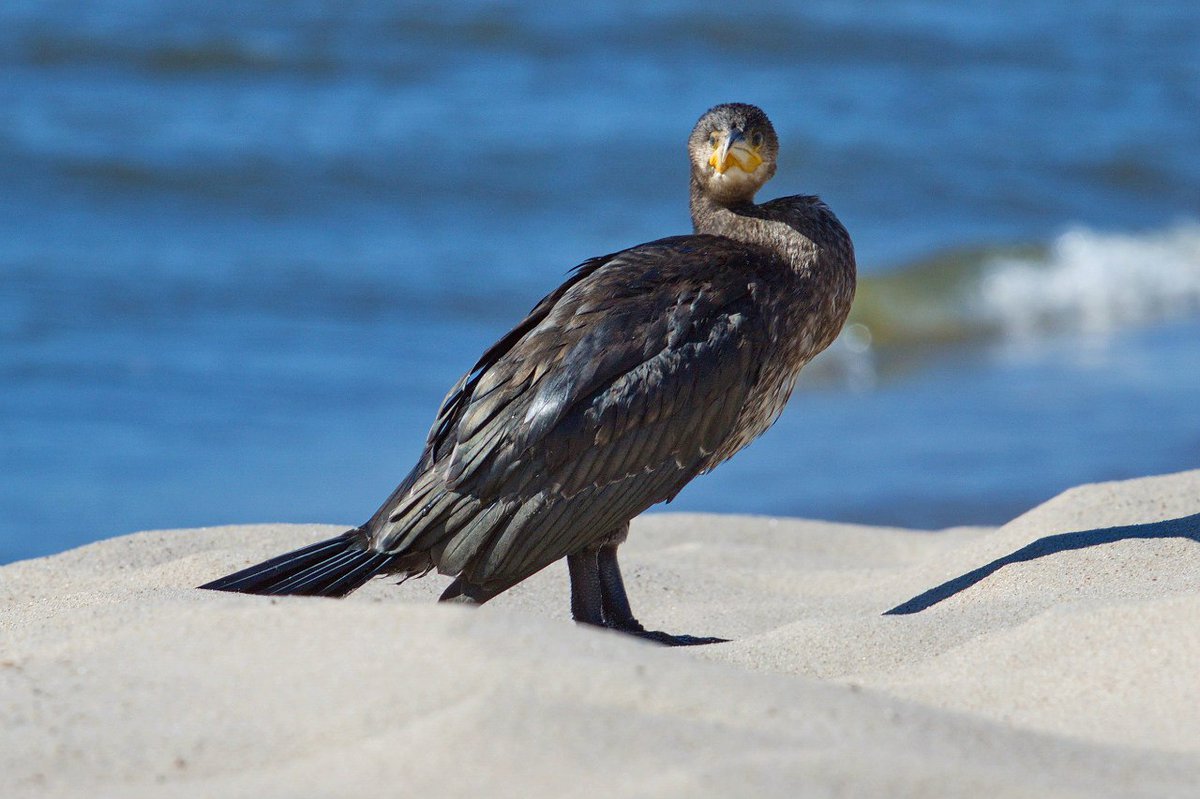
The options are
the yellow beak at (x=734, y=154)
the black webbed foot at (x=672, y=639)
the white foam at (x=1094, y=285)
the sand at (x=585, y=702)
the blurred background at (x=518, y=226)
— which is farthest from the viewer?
the white foam at (x=1094, y=285)

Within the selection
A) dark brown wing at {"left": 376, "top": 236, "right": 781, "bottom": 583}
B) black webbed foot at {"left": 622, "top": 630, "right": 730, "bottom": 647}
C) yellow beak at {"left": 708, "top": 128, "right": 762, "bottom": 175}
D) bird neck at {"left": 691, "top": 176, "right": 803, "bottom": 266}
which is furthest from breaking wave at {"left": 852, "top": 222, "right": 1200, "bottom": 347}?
dark brown wing at {"left": 376, "top": 236, "right": 781, "bottom": 583}

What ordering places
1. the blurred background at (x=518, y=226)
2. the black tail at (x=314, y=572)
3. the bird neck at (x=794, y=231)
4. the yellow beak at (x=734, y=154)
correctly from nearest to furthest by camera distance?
1. the black tail at (x=314, y=572)
2. the bird neck at (x=794, y=231)
3. the yellow beak at (x=734, y=154)
4. the blurred background at (x=518, y=226)

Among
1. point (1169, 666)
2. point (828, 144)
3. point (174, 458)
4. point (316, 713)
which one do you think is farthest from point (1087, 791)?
point (828, 144)

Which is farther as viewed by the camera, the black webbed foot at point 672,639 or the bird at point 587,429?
the black webbed foot at point 672,639

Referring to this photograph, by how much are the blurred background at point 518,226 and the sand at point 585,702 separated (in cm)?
394

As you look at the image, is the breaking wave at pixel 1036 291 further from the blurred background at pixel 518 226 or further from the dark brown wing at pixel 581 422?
the dark brown wing at pixel 581 422

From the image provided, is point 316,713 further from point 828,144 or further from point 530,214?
point 828,144

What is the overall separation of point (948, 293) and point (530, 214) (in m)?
3.60

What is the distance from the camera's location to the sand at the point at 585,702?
2545 millimetres

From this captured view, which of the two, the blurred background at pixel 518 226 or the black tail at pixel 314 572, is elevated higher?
the blurred background at pixel 518 226

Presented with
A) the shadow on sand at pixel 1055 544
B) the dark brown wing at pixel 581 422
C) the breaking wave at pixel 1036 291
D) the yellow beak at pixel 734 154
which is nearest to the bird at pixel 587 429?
the dark brown wing at pixel 581 422

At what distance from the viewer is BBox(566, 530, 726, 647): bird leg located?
15.1 feet

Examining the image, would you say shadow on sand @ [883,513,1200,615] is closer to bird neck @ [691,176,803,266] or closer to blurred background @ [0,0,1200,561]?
bird neck @ [691,176,803,266]

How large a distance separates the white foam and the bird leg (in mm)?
7386
